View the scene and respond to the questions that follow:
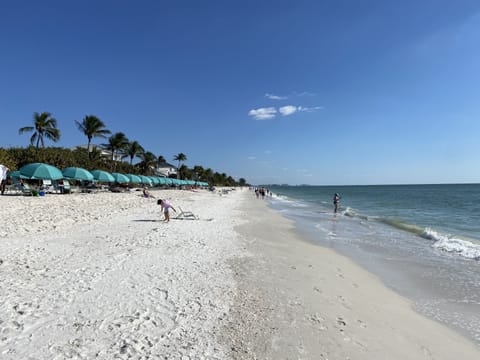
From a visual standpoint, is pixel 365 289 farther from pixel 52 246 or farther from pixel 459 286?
pixel 52 246

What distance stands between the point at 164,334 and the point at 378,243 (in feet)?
33.2

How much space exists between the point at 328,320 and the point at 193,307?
6.40 ft

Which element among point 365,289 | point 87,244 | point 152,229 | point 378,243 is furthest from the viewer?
point 378,243

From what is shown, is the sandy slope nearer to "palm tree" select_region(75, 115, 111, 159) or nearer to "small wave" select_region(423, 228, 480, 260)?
"small wave" select_region(423, 228, 480, 260)

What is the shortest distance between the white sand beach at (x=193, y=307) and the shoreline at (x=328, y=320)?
18mm

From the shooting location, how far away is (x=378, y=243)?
36.1 feet

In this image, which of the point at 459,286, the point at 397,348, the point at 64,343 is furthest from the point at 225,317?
the point at 459,286

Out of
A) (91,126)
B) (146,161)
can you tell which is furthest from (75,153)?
(146,161)

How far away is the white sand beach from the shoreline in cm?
2

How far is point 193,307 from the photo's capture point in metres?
3.96

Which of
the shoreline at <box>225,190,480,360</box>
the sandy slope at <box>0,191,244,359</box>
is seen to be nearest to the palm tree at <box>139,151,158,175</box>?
the sandy slope at <box>0,191,244,359</box>

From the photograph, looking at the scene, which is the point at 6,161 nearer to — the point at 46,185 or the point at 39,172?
the point at 46,185

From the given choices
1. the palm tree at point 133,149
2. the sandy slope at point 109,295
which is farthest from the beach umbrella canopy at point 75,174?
the palm tree at point 133,149

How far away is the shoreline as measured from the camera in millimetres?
3219
